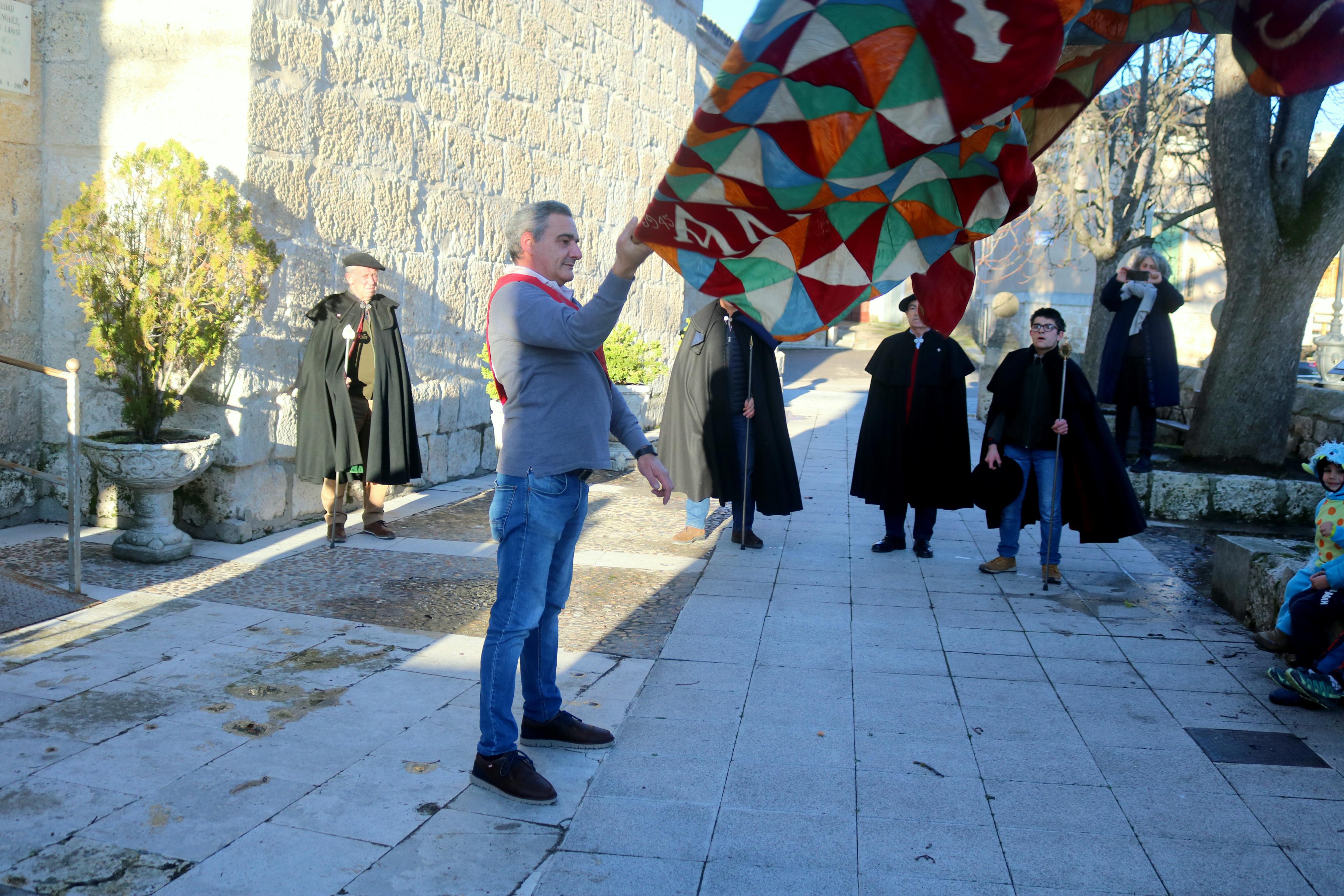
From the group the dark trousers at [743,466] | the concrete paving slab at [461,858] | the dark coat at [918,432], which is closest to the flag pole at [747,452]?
the dark trousers at [743,466]

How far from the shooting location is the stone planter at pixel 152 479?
584 centimetres

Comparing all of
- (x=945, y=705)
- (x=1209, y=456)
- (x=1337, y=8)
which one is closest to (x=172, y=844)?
(x=945, y=705)

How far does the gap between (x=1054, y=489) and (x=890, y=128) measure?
15.1ft

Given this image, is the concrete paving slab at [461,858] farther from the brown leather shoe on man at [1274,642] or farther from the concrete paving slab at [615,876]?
the brown leather shoe on man at [1274,642]

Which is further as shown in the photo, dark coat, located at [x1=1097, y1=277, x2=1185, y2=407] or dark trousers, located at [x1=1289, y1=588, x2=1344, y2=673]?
dark coat, located at [x1=1097, y1=277, x2=1185, y2=407]

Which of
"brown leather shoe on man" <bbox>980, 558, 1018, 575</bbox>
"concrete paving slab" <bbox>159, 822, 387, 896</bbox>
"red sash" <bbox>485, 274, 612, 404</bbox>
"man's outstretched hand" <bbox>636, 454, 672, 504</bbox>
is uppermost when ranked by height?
"red sash" <bbox>485, 274, 612, 404</bbox>

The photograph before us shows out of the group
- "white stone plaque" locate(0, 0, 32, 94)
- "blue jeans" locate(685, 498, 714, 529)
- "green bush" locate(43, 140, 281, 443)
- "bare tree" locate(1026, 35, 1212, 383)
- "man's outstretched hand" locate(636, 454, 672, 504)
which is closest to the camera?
"man's outstretched hand" locate(636, 454, 672, 504)

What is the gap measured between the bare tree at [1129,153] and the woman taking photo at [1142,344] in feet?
12.9

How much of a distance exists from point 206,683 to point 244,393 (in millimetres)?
2720

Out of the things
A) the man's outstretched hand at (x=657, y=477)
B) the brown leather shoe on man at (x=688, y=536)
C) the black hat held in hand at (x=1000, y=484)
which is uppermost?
the man's outstretched hand at (x=657, y=477)

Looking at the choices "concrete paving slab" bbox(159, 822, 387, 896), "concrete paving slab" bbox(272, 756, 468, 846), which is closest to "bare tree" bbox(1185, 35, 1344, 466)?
"concrete paving slab" bbox(272, 756, 468, 846)

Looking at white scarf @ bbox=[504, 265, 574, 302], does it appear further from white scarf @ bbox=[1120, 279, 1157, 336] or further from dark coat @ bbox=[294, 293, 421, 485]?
white scarf @ bbox=[1120, 279, 1157, 336]

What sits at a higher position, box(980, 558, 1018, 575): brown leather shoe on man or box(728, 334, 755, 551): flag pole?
box(728, 334, 755, 551): flag pole

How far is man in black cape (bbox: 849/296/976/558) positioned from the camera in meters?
7.07
